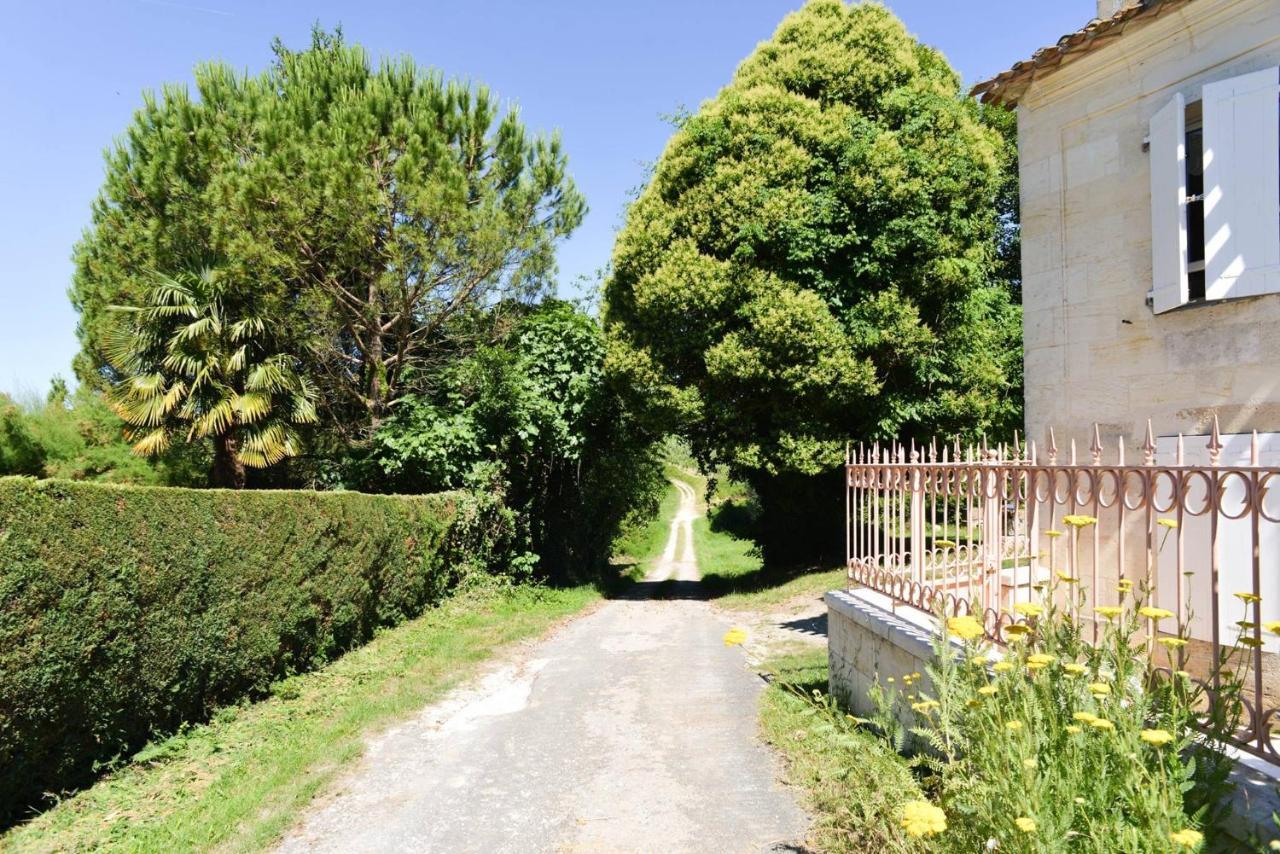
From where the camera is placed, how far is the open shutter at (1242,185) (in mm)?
4672

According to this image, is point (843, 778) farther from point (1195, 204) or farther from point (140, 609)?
point (140, 609)

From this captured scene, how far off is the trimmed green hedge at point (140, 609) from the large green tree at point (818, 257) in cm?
659

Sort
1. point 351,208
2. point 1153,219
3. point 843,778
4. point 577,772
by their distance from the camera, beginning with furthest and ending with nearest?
point 351,208 < point 1153,219 < point 577,772 < point 843,778

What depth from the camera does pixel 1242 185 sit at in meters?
4.79

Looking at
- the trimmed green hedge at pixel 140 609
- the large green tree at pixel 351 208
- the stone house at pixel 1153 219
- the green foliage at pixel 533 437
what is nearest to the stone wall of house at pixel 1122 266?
the stone house at pixel 1153 219

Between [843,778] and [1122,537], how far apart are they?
1889 millimetres

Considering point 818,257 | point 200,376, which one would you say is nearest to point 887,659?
point 818,257

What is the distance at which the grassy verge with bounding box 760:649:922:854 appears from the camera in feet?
10.7

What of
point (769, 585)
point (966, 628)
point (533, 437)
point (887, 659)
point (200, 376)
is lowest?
point (769, 585)

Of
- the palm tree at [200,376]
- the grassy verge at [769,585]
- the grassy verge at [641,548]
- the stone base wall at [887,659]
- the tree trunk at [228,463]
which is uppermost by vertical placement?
the palm tree at [200,376]

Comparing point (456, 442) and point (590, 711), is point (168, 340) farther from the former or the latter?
point (590, 711)

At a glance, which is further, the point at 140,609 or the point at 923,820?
the point at 140,609

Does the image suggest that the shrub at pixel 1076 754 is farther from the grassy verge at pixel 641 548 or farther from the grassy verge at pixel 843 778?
the grassy verge at pixel 641 548

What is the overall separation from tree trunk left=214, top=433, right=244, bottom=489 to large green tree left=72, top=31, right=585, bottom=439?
7.64ft
